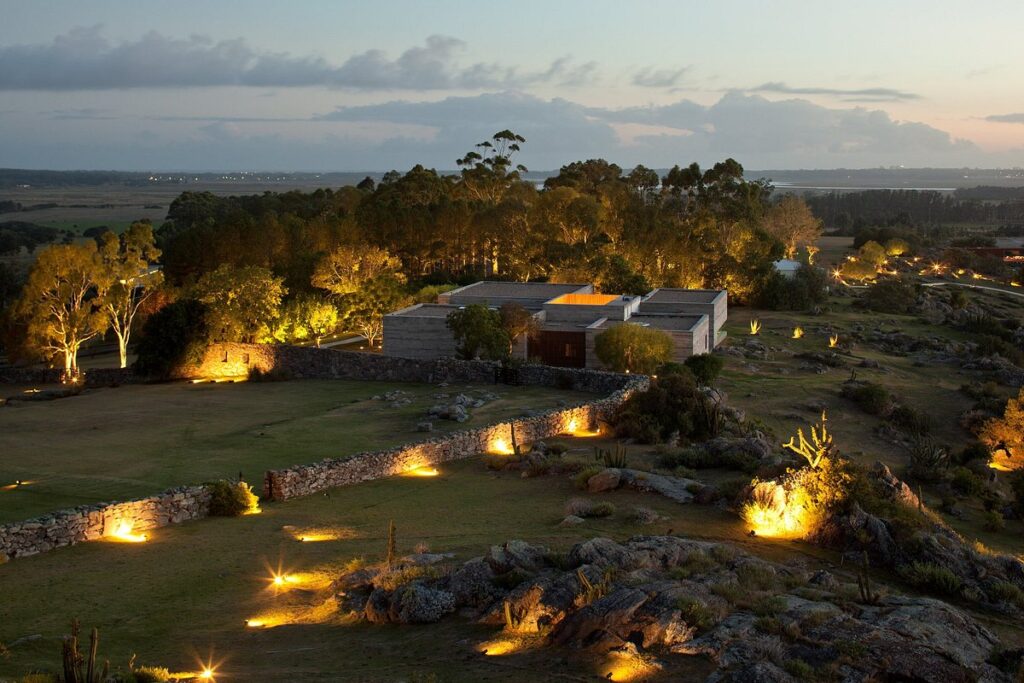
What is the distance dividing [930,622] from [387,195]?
270 feet

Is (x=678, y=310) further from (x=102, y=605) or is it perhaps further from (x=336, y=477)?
(x=102, y=605)

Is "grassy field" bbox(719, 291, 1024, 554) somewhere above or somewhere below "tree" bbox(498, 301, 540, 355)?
below

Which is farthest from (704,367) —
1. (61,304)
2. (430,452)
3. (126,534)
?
(61,304)

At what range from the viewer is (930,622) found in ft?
44.7

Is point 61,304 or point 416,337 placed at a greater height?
point 61,304

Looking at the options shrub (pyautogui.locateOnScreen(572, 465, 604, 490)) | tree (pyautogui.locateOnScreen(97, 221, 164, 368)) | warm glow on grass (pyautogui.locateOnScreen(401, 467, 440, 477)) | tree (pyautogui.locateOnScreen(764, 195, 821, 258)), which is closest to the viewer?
shrub (pyautogui.locateOnScreen(572, 465, 604, 490))

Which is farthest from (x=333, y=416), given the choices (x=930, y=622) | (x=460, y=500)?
(x=930, y=622)

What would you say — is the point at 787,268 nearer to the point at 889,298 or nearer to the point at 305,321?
the point at 889,298

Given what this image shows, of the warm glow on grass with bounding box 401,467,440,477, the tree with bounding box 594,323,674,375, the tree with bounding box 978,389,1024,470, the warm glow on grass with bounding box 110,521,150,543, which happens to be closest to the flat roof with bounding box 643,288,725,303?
the tree with bounding box 594,323,674,375

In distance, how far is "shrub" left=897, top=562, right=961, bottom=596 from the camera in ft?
56.7

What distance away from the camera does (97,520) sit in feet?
69.2

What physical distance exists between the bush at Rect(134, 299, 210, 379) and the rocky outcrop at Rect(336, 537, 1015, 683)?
118 ft

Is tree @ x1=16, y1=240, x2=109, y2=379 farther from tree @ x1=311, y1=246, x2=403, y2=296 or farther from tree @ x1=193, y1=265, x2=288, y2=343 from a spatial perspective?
tree @ x1=311, y1=246, x2=403, y2=296

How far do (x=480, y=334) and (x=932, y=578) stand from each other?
30.7m
